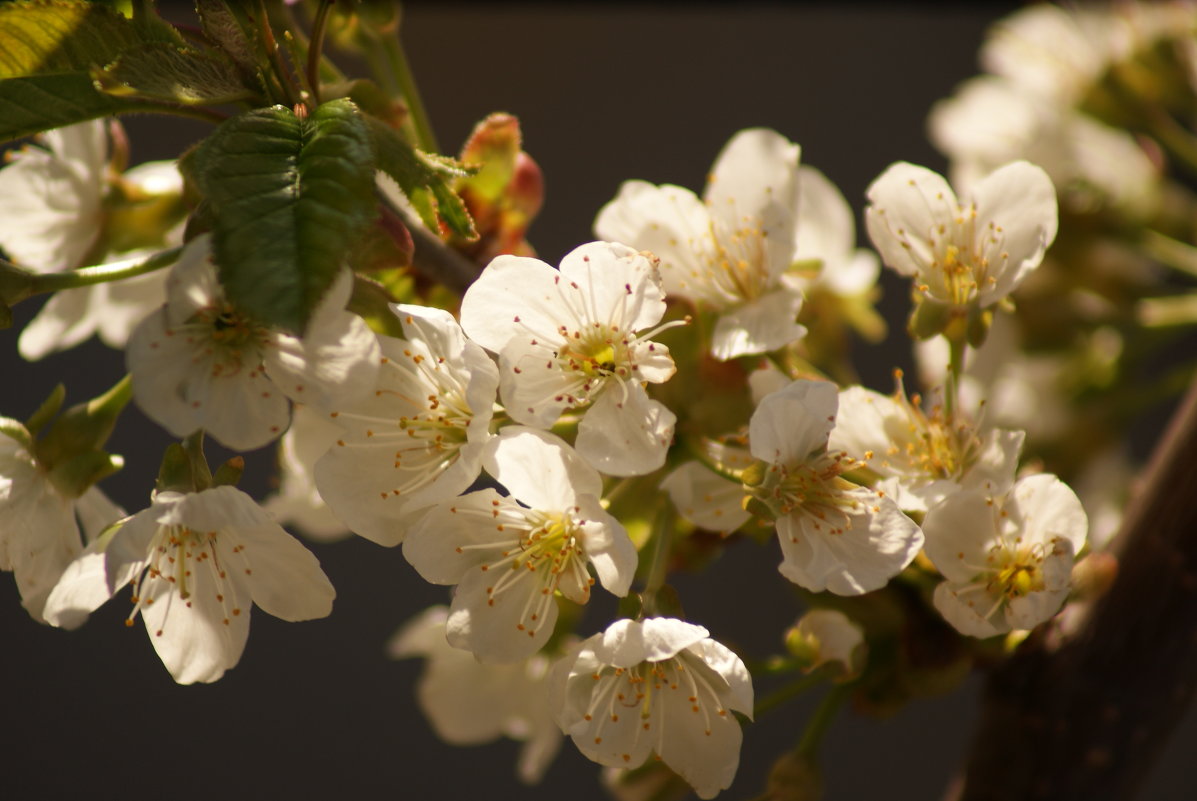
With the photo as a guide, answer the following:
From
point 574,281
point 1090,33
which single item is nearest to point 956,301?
point 574,281

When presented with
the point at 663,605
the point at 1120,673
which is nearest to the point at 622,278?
the point at 663,605

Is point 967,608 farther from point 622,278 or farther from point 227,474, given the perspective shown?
point 227,474

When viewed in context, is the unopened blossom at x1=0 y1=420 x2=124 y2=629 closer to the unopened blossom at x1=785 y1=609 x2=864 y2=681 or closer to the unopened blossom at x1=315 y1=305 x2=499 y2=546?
the unopened blossom at x1=315 y1=305 x2=499 y2=546

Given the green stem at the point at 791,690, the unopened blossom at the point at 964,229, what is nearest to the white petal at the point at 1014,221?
the unopened blossom at the point at 964,229

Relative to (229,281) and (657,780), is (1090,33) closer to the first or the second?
(657,780)

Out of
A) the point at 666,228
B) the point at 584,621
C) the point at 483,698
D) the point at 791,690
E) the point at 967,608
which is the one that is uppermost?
the point at 666,228

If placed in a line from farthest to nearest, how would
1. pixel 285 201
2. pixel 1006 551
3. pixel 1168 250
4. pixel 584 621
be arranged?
→ pixel 584 621 → pixel 1168 250 → pixel 1006 551 → pixel 285 201
